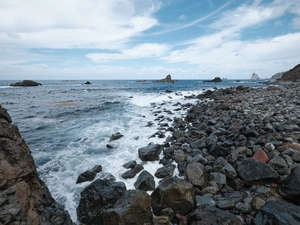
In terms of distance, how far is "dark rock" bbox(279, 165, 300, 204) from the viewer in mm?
4332

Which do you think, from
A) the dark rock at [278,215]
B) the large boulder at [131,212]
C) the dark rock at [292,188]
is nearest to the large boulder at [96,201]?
the large boulder at [131,212]

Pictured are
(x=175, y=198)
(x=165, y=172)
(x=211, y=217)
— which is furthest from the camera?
(x=165, y=172)

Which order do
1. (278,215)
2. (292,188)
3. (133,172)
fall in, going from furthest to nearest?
(133,172), (292,188), (278,215)

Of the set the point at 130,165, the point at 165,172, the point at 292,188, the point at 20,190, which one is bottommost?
the point at 130,165

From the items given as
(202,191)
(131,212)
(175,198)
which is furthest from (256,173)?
(131,212)

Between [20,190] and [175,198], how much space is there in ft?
12.2

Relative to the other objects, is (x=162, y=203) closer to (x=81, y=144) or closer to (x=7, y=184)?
(x=7, y=184)

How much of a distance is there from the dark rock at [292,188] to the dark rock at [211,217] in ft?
5.33

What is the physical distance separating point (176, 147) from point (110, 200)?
14.9ft

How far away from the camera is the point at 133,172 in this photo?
22.8 feet

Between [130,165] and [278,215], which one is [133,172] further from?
[278,215]

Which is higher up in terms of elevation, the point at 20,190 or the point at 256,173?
the point at 20,190

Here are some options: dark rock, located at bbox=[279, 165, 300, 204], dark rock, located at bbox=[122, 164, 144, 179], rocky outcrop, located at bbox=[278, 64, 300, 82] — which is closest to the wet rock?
dark rock, located at bbox=[279, 165, 300, 204]

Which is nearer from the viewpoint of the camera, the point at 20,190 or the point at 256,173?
the point at 20,190
